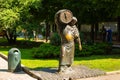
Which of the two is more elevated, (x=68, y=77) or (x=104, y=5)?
(x=104, y=5)

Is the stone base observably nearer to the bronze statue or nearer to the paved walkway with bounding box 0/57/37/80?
the bronze statue

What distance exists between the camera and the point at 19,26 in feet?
88.2

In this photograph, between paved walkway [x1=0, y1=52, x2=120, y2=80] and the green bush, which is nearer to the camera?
paved walkway [x1=0, y1=52, x2=120, y2=80]

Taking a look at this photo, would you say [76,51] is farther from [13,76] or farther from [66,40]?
[13,76]

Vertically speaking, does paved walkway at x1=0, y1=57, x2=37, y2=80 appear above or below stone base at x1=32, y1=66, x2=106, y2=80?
below

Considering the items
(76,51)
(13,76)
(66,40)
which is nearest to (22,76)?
(13,76)

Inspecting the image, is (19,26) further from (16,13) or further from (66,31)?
(66,31)

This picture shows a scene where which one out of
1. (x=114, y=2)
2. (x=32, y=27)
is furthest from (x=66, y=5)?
(x=114, y=2)

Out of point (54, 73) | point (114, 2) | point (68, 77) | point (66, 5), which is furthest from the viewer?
point (66, 5)

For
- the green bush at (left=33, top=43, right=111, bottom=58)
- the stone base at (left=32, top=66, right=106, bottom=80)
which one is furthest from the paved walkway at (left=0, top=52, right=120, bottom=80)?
the green bush at (left=33, top=43, right=111, bottom=58)

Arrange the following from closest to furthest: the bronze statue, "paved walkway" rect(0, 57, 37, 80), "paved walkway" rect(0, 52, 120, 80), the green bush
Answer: "paved walkway" rect(0, 52, 120, 80)
"paved walkway" rect(0, 57, 37, 80)
the bronze statue
the green bush

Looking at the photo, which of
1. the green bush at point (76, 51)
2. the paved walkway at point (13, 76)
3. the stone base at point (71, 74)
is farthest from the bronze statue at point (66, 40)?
the green bush at point (76, 51)

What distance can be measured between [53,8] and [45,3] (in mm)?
962

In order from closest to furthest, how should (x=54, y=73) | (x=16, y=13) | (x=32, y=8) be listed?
(x=54, y=73), (x=16, y=13), (x=32, y=8)
